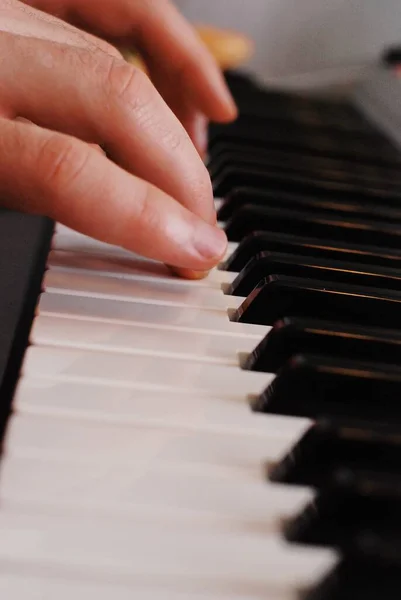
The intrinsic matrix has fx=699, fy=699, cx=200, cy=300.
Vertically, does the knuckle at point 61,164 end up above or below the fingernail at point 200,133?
above

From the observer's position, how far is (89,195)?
0.55 metres

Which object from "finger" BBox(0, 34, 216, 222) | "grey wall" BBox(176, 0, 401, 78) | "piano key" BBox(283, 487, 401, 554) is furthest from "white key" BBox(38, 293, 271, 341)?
"grey wall" BBox(176, 0, 401, 78)

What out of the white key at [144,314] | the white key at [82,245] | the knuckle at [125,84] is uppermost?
the knuckle at [125,84]

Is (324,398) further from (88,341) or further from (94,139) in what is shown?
(94,139)

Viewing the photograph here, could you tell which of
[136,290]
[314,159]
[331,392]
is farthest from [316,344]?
[314,159]

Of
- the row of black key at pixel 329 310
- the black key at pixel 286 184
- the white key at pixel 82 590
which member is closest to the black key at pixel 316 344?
the row of black key at pixel 329 310

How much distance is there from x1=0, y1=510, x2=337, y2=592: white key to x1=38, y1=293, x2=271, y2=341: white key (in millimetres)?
208

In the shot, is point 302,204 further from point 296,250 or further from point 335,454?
point 335,454

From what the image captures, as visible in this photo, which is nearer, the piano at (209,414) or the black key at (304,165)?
the piano at (209,414)

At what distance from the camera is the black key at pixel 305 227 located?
2.41 feet

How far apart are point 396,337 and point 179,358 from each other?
0.17 meters

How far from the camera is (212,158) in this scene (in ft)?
3.14

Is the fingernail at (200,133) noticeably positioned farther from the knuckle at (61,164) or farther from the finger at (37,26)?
the knuckle at (61,164)

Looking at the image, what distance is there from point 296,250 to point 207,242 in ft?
0.44
